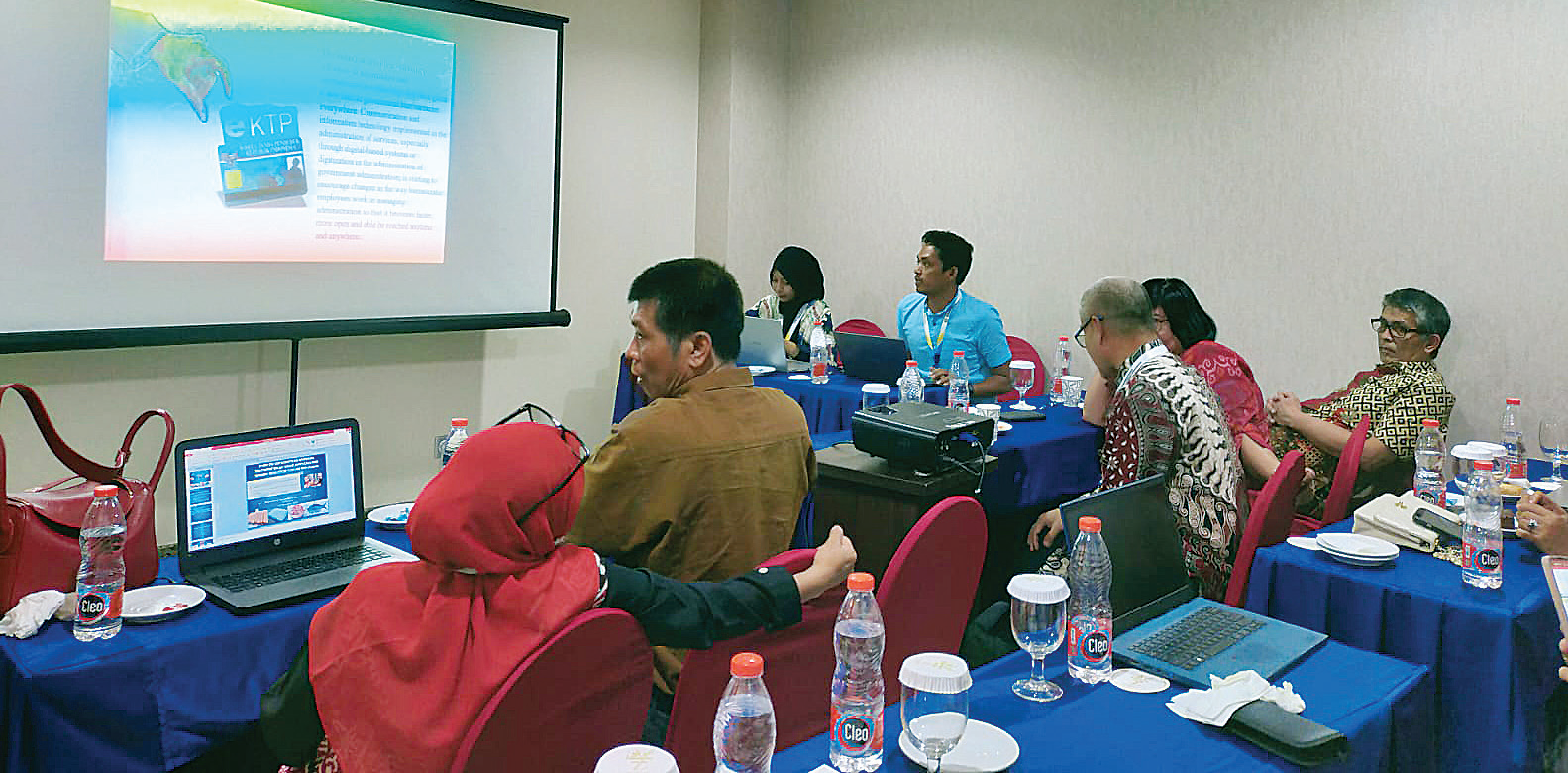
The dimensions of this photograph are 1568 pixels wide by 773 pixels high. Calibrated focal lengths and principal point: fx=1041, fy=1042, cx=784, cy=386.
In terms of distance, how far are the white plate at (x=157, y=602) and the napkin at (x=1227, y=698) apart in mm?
1827

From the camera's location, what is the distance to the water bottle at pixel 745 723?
4.18 feet

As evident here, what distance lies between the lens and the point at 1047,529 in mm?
3141

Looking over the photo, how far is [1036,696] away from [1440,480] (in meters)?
2.08

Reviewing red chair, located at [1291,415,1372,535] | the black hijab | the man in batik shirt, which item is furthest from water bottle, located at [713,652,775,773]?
the black hijab

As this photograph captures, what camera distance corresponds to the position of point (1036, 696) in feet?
5.34

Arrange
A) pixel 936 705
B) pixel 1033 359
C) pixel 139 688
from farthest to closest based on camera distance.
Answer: pixel 1033 359 → pixel 139 688 → pixel 936 705

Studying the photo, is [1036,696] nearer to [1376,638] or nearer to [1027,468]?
[1376,638]

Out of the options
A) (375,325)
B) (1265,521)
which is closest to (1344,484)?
(1265,521)

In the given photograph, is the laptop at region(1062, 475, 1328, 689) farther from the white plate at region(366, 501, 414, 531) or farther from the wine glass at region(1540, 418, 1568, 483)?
the wine glass at region(1540, 418, 1568, 483)

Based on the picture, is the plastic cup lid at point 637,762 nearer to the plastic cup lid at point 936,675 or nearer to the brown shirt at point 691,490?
the plastic cup lid at point 936,675

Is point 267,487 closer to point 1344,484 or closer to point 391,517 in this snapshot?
point 391,517

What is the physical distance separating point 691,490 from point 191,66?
123 inches

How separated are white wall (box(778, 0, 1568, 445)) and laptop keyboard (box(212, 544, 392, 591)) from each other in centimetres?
374

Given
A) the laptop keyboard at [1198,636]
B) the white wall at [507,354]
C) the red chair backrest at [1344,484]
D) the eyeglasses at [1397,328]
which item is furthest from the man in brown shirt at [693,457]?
the white wall at [507,354]
